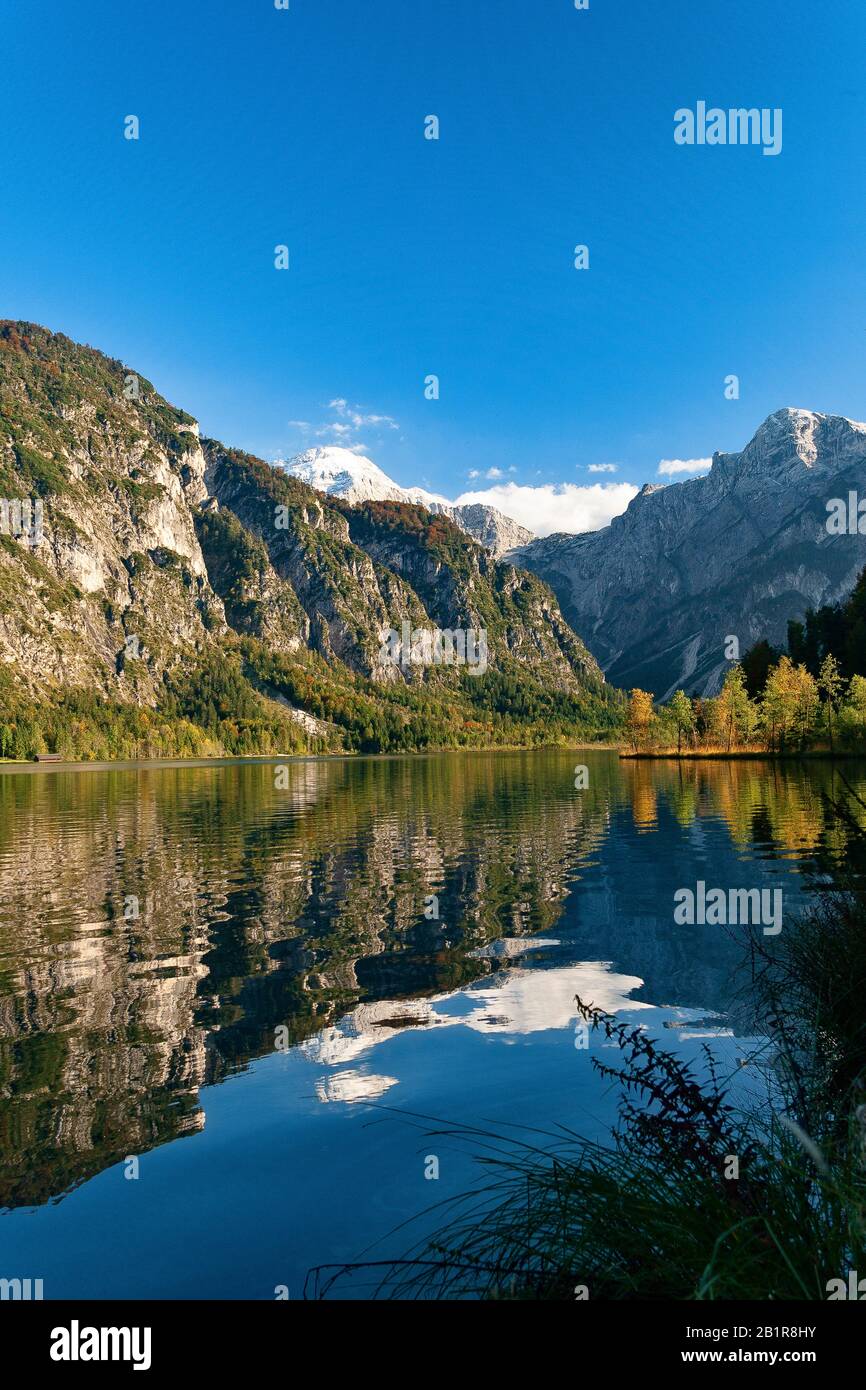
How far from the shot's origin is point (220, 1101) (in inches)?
458

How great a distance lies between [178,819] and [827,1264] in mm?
55067

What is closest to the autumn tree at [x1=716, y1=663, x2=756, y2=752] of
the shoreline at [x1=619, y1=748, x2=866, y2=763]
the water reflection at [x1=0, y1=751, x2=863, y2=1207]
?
the shoreline at [x1=619, y1=748, x2=866, y2=763]

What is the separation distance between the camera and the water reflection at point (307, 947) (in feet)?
40.1

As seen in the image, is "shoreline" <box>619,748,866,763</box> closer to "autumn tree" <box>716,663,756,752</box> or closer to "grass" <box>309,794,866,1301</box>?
"autumn tree" <box>716,663,756,752</box>

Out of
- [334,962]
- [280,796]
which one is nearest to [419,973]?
[334,962]

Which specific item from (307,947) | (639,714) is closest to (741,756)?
(639,714)

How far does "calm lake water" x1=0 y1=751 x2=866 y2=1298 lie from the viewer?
27.9 feet

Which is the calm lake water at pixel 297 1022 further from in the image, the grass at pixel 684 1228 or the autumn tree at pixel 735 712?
the autumn tree at pixel 735 712

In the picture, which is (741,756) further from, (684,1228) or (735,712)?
(684,1228)

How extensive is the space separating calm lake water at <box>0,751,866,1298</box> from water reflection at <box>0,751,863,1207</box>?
0.28 feet

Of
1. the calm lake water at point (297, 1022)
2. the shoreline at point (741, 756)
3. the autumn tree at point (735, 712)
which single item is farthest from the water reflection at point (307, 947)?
the autumn tree at point (735, 712)

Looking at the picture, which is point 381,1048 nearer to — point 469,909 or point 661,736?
point 469,909

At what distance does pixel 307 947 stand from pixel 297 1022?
19.3ft

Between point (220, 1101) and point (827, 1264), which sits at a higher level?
point (827, 1264)
